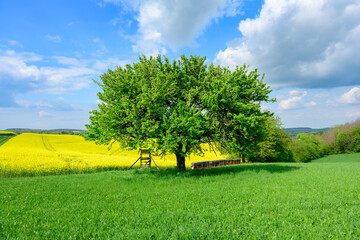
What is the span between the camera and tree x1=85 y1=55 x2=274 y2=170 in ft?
45.3

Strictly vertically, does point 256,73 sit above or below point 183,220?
above

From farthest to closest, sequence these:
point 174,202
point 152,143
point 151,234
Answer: point 152,143 → point 174,202 → point 151,234

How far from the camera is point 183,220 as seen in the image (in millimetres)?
6379

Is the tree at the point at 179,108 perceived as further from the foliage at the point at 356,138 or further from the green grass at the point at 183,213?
the foliage at the point at 356,138

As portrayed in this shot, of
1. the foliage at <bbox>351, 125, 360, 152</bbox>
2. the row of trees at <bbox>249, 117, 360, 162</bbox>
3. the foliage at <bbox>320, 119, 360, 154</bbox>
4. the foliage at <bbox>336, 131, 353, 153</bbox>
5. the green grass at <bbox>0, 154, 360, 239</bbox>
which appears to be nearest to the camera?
the green grass at <bbox>0, 154, 360, 239</bbox>

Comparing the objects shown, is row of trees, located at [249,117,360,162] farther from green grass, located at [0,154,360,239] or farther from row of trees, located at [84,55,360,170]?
green grass, located at [0,154,360,239]

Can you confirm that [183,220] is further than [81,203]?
No

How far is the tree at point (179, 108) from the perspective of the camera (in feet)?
45.3

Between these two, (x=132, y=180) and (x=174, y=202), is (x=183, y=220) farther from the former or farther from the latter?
(x=132, y=180)

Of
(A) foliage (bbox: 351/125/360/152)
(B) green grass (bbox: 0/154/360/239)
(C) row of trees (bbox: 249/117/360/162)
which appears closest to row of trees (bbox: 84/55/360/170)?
(B) green grass (bbox: 0/154/360/239)

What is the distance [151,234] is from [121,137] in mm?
10385

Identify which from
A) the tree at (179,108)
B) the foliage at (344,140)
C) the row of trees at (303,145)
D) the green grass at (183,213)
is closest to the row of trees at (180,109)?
the tree at (179,108)

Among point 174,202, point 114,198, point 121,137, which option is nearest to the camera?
point 174,202

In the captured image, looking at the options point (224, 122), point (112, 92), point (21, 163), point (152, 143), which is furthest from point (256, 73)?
point (21, 163)
